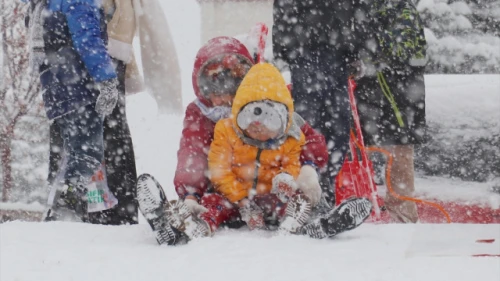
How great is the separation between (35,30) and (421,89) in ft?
7.93

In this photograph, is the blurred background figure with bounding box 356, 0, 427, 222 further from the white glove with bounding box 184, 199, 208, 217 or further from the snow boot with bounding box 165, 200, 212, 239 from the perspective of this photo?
the snow boot with bounding box 165, 200, 212, 239

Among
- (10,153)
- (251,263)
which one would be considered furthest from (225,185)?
(10,153)

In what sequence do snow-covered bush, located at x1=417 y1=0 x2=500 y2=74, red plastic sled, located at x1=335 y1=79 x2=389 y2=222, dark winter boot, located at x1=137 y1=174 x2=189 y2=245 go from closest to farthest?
dark winter boot, located at x1=137 y1=174 x2=189 y2=245, red plastic sled, located at x1=335 y1=79 x2=389 y2=222, snow-covered bush, located at x1=417 y1=0 x2=500 y2=74

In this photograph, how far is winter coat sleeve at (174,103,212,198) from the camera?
3.69 metres

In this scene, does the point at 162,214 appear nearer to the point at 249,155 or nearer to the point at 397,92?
the point at 249,155

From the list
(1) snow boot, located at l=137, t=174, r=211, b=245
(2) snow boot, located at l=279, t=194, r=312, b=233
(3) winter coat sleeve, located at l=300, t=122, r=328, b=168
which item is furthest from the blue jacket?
(2) snow boot, located at l=279, t=194, r=312, b=233

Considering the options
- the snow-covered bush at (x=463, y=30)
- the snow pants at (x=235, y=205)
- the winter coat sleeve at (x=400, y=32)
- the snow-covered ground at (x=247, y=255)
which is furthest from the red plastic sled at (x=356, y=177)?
the snow-covered bush at (x=463, y=30)

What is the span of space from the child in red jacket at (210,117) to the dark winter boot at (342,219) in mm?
361

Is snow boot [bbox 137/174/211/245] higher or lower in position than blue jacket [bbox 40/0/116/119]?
lower

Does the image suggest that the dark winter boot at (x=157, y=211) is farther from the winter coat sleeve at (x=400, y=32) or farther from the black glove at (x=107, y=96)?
the winter coat sleeve at (x=400, y=32)

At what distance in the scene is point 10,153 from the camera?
6902 millimetres

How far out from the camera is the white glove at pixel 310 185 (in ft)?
11.5

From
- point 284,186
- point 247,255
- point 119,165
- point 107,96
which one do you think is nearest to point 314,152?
point 284,186

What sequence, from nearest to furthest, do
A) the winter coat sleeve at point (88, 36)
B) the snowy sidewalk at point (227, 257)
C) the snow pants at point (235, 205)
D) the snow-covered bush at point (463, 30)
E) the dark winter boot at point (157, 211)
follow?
1. the snowy sidewalk at point (227, 257)
2. the dark winter boot at point (157, 211)
3. the snow pants at point (235, 205)
4. the winter coat sleeve at point (88, 36)
5. the snow-covered bush at point (463, 30)
